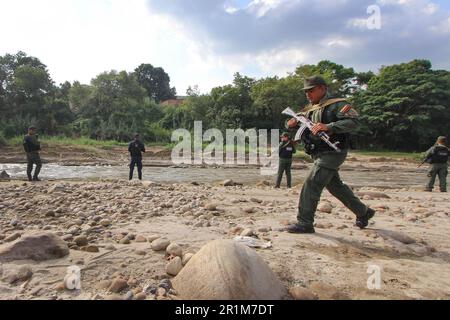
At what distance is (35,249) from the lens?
332cm

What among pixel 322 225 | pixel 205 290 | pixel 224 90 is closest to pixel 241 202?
pixel 322 225

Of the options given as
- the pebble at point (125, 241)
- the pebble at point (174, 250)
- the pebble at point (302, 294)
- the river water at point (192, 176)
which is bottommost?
the river water at point (192, 176)

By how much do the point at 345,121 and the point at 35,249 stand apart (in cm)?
329

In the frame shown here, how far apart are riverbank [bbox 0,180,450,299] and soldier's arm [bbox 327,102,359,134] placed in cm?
122

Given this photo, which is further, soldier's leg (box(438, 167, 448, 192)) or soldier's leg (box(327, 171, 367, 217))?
soldier's leg (box(438, 167, 448, 192))

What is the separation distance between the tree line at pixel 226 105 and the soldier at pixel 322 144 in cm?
2946

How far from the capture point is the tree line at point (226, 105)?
34.0 m

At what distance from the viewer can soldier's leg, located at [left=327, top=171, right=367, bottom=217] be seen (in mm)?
4449

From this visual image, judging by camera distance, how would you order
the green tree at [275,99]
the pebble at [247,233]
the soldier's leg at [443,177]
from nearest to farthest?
the pebble at [247,233]
the soldier's leg at [443,177]
the green tree at [275,99]

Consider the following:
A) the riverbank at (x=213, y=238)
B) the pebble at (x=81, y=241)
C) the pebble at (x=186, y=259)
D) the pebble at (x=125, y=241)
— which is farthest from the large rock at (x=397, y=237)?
the pebble at (x=81, y=241)

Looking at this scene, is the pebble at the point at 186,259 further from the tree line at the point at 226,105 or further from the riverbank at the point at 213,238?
the tree line at the point at 226,105

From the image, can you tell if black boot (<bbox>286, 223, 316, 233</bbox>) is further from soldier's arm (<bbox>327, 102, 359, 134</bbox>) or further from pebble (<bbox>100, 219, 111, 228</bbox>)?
pebble (<bbox>100, 219, 111, 228</bbox>)

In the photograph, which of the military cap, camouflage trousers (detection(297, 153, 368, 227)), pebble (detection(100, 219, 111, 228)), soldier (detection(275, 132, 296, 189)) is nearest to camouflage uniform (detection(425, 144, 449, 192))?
soldier (detection(275, 132, 296, 189))
